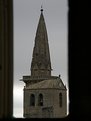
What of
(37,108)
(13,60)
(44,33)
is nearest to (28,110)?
(37,108)

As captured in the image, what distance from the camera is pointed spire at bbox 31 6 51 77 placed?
4506cm
